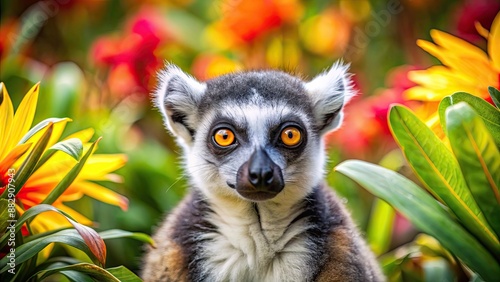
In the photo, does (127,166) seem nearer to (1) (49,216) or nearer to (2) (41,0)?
(1) (49,216)

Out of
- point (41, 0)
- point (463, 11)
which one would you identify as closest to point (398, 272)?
point (463, 11)

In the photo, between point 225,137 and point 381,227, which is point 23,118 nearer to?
point 225,137

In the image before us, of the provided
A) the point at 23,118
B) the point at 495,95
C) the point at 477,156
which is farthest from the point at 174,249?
the point at 495,95

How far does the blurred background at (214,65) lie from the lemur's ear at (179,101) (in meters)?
0.70

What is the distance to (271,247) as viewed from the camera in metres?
2.16

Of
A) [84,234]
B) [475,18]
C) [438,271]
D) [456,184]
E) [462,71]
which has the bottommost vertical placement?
[438,271]

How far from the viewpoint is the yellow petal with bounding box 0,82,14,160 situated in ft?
6.33

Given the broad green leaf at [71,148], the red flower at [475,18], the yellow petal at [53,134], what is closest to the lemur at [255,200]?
the yellow petal at [53,134]

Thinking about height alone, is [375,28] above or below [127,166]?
above

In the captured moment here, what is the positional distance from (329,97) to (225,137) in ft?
1.45

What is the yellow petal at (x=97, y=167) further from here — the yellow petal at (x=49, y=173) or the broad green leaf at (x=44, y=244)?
the broad green leaf at (x=44, y=244)

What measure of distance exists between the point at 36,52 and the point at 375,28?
2.33m

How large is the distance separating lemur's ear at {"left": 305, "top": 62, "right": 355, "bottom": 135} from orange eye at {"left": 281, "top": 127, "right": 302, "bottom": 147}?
23 cm

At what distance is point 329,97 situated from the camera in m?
2.37
